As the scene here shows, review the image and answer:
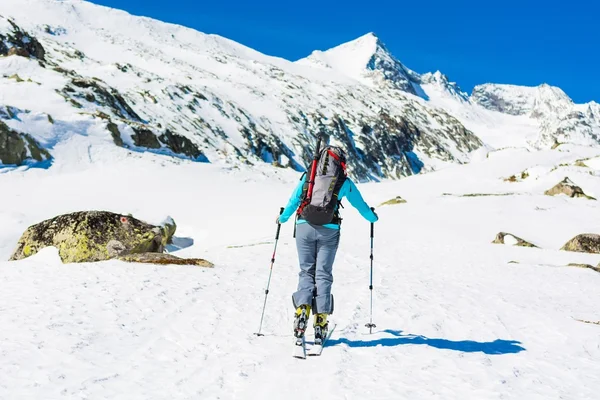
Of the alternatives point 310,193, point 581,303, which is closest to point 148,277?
point 310,193

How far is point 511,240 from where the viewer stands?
23281 mm

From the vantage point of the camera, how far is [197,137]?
2891 inches

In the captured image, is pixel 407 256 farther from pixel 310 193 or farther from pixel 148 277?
pixel 310 193

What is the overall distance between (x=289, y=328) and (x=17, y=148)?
29.9 metres

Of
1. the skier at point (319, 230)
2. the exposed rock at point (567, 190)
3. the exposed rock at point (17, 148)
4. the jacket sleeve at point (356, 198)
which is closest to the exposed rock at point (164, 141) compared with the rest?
the exposed rock at point (17, 148)

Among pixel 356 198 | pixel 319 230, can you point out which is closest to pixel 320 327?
pixel 319 230

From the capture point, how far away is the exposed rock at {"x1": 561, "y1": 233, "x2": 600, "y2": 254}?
21969mm

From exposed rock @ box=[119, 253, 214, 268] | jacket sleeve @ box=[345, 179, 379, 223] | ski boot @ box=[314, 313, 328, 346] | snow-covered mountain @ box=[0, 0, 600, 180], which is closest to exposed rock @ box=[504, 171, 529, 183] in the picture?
snow-covered mountain @ box=[0, 0, 600, 180]

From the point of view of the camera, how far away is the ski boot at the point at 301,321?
21.6 ft

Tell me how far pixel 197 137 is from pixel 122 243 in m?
61.3

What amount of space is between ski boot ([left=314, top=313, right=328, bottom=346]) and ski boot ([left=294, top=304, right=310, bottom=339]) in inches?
7.5

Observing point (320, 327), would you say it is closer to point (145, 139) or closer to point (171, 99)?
point (145, 139)

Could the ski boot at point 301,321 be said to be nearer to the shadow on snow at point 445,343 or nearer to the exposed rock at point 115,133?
the shadow on snow at point 445,343

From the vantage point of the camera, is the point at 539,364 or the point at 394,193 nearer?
the point at 539,364
